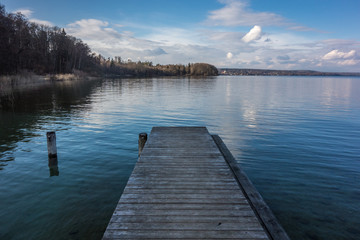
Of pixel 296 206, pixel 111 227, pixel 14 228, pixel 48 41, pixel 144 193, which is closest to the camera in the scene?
pixel 111 227

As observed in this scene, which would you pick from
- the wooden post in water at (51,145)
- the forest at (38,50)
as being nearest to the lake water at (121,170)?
the wooden post in water at (51,145)

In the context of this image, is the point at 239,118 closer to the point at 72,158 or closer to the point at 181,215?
the point at 72,158

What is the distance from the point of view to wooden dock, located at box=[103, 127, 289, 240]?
3939 millimetres

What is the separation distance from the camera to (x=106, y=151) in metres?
11.7

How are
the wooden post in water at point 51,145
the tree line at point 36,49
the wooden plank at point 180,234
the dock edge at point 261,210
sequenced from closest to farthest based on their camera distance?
1. the wooden plank at point 180,234
2. the dock edge at point 261,210
3. the wooden post in water at point 51,145
4. the tree line at point 36,49

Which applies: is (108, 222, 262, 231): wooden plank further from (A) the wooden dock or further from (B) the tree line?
(B) the tree line

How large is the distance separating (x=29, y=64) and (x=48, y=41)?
28.9 meters

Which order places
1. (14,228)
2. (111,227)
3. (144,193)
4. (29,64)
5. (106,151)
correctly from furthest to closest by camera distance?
(29,64), (106,151), (14,228), (144,193), (111,227)

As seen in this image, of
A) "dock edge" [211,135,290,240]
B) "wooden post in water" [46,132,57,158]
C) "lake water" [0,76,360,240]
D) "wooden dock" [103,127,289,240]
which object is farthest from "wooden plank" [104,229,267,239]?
"wooden post in water" [46,132,57,158]

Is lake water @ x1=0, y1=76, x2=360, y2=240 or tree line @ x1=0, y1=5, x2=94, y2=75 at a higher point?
tree line @ x1=0, y1=5, x2=94, y2=75

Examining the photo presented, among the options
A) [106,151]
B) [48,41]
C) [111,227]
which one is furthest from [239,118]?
[48,41]

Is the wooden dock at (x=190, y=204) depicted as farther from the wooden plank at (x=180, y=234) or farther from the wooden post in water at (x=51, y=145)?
the wooden post in water at (x=51, y=145)

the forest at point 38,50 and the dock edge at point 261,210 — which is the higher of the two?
the forest at point 38,50

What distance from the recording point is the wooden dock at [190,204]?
3.94 m
